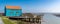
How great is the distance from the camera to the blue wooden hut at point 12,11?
1.21 meters

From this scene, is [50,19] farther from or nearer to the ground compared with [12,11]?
nearer to the ground

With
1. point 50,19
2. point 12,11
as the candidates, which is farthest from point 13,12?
point 50,19

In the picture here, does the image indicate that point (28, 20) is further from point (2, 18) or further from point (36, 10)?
point (2, 18)

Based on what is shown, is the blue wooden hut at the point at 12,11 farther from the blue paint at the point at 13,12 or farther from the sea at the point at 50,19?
the sea at the point at 50,19

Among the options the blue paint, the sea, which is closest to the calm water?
the sea

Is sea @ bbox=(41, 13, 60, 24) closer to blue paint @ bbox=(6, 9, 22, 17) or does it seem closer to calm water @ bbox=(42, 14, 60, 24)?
calm water @ bbox=(42, 14, 60, 24)

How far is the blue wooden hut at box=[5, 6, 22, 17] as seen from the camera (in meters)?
1.21

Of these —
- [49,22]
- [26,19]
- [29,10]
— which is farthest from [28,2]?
[49,22]

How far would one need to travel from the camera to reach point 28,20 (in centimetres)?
125

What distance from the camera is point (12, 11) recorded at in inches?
47.7

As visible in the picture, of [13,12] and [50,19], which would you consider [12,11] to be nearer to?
[13,12]

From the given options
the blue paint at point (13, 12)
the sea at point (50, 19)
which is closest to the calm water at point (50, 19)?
the sea at point (50, 19)

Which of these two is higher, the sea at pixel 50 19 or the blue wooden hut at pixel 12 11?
the blue wooden hut at pixel 12 11

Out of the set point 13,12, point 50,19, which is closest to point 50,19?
point 50,19
